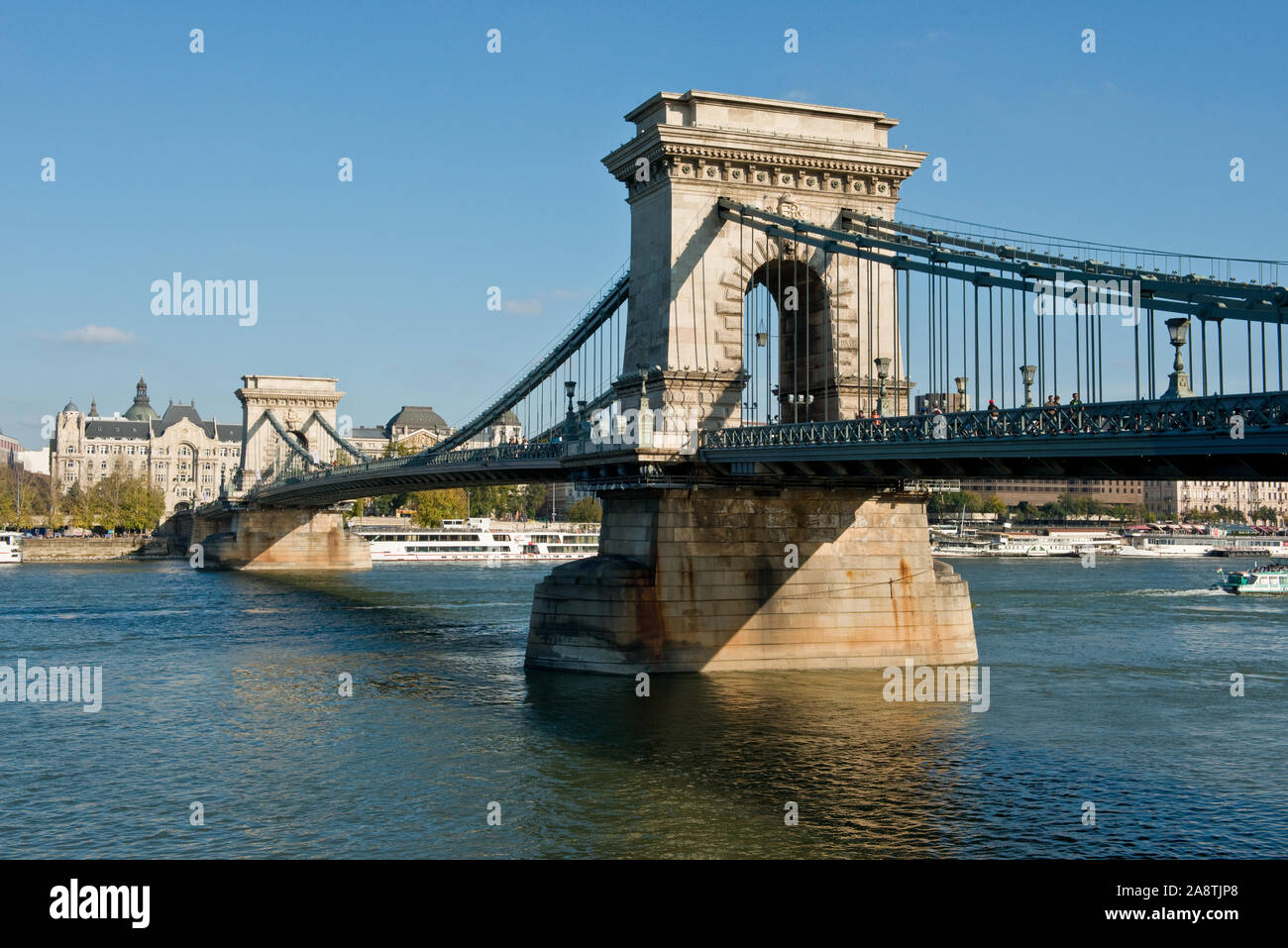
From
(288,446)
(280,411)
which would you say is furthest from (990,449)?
(280,411)

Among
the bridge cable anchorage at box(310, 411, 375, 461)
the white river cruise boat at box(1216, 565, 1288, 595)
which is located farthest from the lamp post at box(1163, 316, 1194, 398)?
the bridge cable anchorage at box(310, 411, 375, 461)

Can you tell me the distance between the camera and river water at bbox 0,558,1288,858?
22438 millimetres

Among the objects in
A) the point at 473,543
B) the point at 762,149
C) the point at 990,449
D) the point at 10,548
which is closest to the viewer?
the point at 990,449

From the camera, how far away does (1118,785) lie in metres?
25.7

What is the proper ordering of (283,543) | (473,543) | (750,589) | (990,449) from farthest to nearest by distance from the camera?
(473,543) → (283,543) → (750,589) → (990,449)

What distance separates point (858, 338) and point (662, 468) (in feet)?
30.1

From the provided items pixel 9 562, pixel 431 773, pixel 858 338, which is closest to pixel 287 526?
pixel 9 562

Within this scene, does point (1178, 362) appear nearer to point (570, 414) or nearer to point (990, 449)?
point (990, 449)

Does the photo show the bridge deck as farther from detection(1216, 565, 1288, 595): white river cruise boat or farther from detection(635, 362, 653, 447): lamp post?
detection(1216, 565, 1288, 595): white river cruise boat

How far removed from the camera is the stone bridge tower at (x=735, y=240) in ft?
135

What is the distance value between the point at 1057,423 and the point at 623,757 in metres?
11.8

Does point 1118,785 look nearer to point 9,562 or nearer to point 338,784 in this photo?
point 338,784

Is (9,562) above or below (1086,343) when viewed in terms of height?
below

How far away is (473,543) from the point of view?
128250mm
